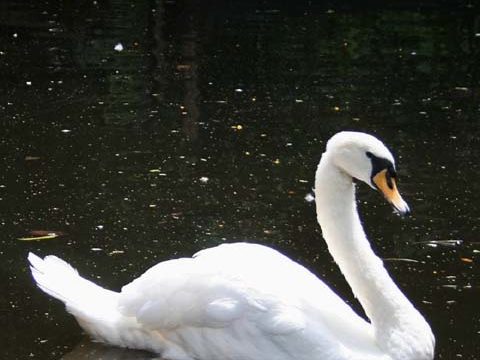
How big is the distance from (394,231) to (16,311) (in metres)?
2.40

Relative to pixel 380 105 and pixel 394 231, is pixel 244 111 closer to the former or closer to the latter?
pixel 380 105

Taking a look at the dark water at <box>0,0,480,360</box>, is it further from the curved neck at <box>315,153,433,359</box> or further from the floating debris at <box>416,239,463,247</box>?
the curved neck at <box>315,153,433,359</box>

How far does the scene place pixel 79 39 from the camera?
12.2m

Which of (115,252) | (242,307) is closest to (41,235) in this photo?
(115,252)

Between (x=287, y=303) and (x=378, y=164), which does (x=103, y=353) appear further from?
(x=378, y=164)

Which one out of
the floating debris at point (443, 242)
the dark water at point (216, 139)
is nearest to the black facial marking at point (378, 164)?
the dark water at point (216, 139)

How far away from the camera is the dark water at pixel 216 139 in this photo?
6.32m

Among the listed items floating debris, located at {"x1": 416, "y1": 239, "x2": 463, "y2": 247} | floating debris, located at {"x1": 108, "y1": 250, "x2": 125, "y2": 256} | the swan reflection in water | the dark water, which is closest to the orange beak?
the dark water

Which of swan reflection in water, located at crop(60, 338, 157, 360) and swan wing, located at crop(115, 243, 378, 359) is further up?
swan wing, located at crop(115, 243, 378, 359)

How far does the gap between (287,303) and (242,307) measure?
0.64 ft

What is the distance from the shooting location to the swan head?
5.14 m

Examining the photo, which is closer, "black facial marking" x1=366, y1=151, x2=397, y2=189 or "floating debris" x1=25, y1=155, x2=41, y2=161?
"black facial marking" x1=366, y1=151, x2=397, y2=189

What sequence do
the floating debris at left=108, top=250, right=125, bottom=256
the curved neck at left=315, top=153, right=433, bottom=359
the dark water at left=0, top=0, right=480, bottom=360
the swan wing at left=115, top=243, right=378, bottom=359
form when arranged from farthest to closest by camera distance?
the floating debris at left=108, top=250, right=125, bottom=256, the dark water at left=0, top=0, right=480, bottom=360, the curved neck at left=315, top=153, right=433, bottom=359, the swan wing at left=115, top=243, right=378, bottom=359

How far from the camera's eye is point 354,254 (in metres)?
5.23
